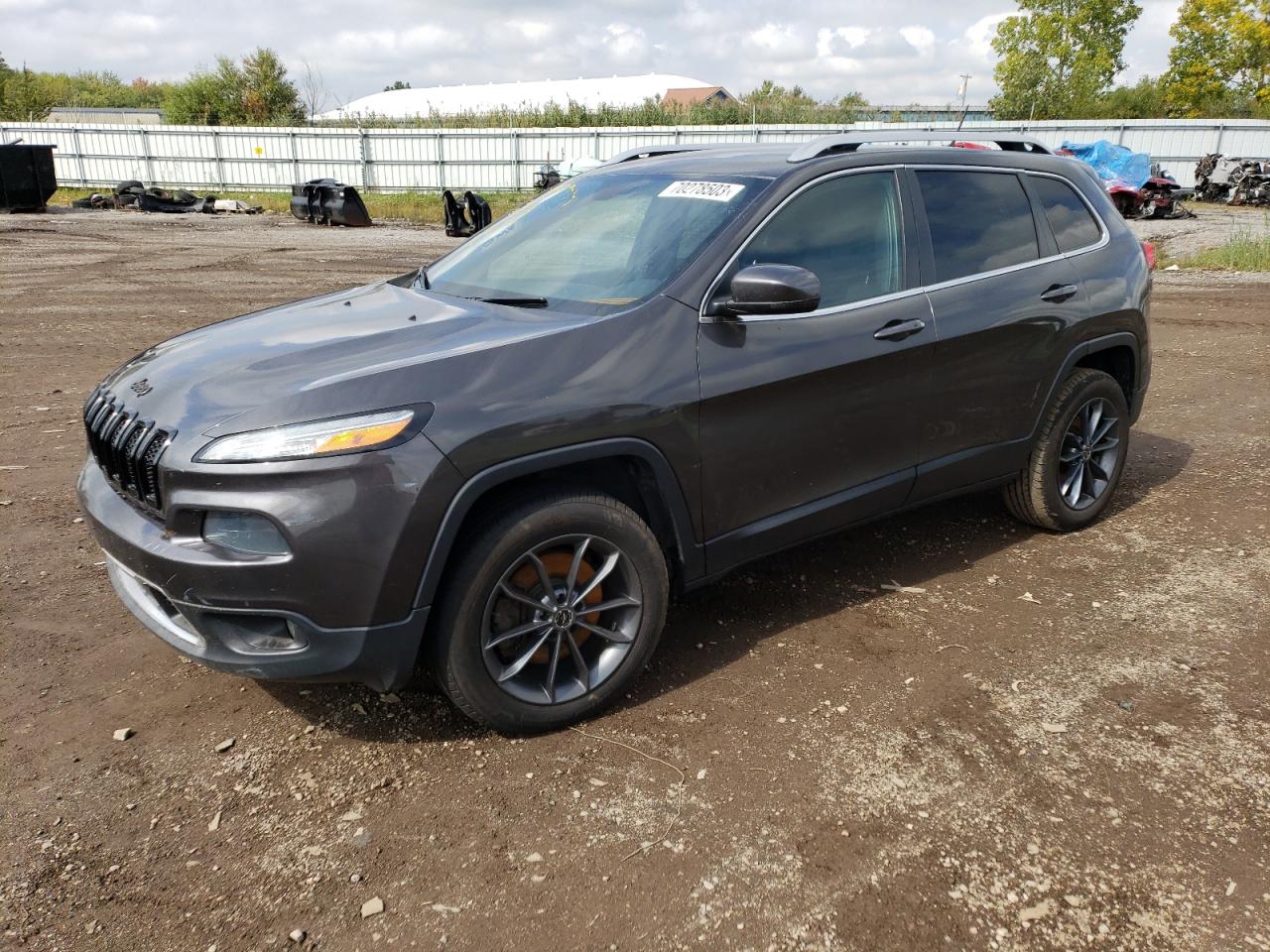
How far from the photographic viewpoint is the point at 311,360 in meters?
2.86

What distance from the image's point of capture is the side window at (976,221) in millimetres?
3891

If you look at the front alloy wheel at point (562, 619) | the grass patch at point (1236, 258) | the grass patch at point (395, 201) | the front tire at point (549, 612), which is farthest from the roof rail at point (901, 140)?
the grass patch at point (395, 201)

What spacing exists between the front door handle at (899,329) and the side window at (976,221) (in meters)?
0.28

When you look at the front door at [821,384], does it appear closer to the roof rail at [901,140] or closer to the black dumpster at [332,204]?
the roof rail at [901,140]

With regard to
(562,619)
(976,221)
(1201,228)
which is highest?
(976,221)

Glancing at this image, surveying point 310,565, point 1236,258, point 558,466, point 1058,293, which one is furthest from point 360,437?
point 1236,258

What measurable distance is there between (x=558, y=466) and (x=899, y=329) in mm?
1553

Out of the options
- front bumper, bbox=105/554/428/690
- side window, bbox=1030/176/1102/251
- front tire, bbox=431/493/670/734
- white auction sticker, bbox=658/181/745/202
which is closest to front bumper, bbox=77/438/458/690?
front bumper, bbox=105/554/428/690

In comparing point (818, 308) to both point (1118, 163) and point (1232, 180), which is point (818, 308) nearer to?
point (1118, 163)

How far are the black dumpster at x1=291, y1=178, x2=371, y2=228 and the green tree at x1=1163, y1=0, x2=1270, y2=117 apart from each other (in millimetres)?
38728

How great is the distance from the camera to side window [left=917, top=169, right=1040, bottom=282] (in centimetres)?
389

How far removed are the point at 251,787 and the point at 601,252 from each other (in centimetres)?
218

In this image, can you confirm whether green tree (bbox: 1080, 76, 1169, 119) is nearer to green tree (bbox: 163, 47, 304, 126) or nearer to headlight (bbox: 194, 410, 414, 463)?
green tree (bbox: 163, 47, 304, 126)

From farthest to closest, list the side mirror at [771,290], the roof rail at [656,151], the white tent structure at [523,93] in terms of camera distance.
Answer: the white tent structure at [523,93] < the roof rail at [656,151] < the side mirror at [771,290]
